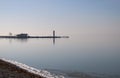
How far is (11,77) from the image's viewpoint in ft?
64.7

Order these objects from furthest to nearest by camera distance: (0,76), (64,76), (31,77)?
(64,76) → (31,77) → (0,76)

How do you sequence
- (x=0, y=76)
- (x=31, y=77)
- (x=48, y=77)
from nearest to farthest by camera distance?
(x=0, y=76)
(x=31, y=77)
(x=48, y=77)

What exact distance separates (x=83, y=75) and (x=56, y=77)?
345 centimetres

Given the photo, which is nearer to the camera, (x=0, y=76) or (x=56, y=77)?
(x=0, y=76)

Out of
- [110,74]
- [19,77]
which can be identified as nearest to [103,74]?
[110,74]

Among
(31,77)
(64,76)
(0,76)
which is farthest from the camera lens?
(64,76)

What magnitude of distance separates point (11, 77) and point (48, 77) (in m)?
4.51

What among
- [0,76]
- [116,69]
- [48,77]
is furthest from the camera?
[116,69]

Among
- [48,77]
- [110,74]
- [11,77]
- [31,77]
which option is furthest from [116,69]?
[11,77]

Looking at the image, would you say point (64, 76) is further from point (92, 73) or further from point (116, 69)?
point (116, 69)

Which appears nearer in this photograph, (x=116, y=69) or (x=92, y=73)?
(x=92, y=73)

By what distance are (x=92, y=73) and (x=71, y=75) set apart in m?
2.47

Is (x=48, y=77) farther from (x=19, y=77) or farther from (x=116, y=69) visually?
(x=116, y=69)

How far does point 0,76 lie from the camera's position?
1969cm
